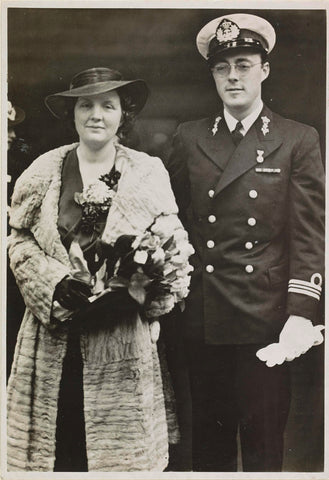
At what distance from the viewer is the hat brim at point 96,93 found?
284cm

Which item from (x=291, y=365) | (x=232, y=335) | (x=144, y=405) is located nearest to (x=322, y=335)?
(x=291, y=365)

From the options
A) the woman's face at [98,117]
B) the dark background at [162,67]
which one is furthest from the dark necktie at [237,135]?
the woman's face at [98,117]

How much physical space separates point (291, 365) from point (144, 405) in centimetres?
69

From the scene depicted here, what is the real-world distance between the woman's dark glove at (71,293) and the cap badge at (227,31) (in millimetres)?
1231

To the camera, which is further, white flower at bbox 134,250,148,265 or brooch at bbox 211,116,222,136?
brooch at bbox 211,116,222,136

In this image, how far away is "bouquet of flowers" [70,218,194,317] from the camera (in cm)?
275

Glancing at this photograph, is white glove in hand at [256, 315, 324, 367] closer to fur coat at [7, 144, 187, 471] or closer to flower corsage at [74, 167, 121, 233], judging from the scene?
fur coat at [7, 144, 187, 471]

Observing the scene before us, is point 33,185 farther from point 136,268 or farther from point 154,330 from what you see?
point 154,330

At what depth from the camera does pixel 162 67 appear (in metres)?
2.90

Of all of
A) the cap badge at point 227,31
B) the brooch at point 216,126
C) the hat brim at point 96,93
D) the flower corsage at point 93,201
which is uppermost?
the cap badge at point 227,31

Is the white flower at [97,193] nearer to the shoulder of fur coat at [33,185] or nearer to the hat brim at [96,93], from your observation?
the shoulder of fur coat at [33,185]

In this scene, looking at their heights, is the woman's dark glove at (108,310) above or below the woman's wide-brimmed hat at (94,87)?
below

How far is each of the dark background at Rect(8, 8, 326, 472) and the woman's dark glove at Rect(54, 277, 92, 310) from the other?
0.63 metres

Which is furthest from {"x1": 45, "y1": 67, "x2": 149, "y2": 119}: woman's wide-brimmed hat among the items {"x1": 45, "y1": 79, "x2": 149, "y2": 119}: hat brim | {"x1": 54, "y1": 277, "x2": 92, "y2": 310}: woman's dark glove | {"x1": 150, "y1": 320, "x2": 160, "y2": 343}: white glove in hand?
{"x1": 150, "y1": 320, "x2": 160, "y2": 343}: white glove in hand
